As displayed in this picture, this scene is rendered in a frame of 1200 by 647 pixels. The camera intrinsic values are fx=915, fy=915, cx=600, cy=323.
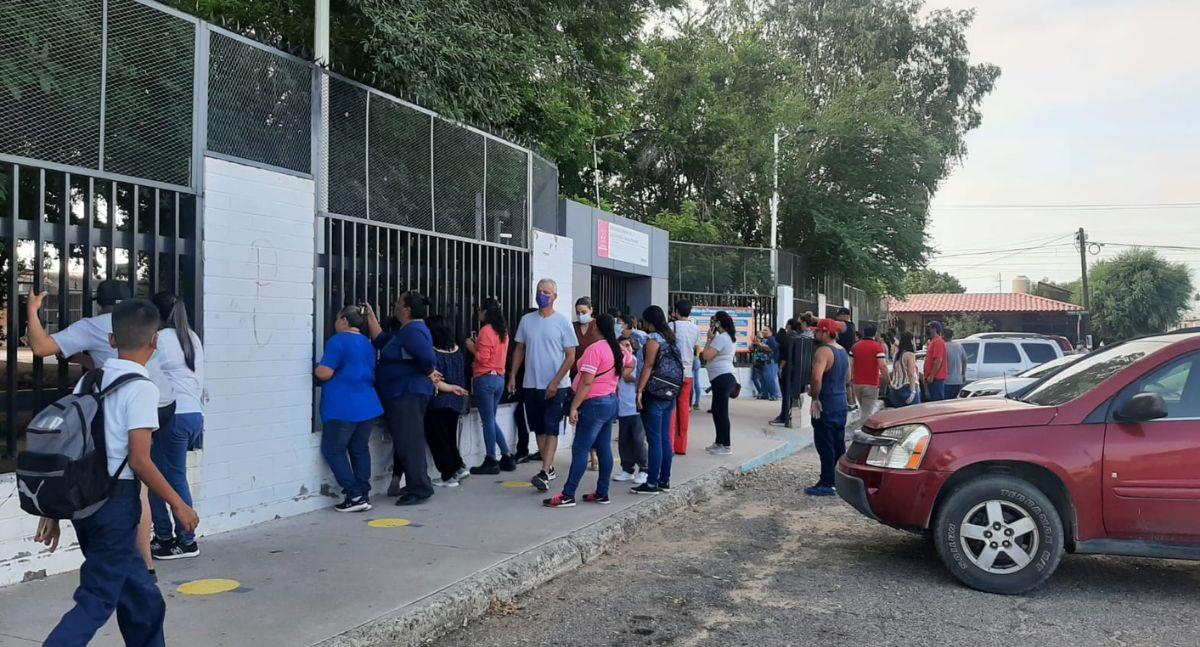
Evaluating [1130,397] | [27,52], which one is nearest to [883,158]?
[1130,397]

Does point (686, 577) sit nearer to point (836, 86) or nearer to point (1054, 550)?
point (1054, 550)

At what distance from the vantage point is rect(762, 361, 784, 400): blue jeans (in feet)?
63.0

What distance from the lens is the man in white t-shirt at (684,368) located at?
1014 centimetres

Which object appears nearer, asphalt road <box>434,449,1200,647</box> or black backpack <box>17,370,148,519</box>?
black backpack <box>17,370,148,519</box>

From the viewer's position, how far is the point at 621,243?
14055mm

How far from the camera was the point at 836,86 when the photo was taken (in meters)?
34.2

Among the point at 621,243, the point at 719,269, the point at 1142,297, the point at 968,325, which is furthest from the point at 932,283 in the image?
the point at 621,243

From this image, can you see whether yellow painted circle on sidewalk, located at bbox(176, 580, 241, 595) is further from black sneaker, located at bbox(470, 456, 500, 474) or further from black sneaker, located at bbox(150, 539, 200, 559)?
black sneaker, located at bbox(470, 456, 500, 474)

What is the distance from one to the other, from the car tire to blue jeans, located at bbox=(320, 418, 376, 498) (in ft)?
14.0

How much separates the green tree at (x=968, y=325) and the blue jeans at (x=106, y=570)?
5229 cm

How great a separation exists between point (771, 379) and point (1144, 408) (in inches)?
552

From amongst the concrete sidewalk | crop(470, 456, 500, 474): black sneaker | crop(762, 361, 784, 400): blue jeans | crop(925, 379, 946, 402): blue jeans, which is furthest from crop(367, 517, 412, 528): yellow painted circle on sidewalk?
crop(762, 361, 784, 400): blue jeans

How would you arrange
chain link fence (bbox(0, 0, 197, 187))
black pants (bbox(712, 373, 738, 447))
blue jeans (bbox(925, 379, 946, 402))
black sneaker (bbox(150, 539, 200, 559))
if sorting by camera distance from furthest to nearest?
blue jeans (bbox(925, 379, 946, 402)), black pants (bbox(712, 373, 738, 447)), black sneaker (bbox(150, 539, 200, 559)), chain link fence (bbox(0, 0, 197, 187))

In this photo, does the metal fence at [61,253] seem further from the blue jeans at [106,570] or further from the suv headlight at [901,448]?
the suv headlight at [901,448]
